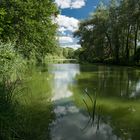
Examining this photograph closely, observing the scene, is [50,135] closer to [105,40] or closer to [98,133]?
[98,133]

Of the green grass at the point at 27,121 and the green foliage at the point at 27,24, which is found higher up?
the green foliage at the point at 27,24

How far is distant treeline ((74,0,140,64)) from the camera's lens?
145ft

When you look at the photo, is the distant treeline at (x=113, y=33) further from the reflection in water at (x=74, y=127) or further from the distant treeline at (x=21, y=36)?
the reflection in water at (x=74, y=127)

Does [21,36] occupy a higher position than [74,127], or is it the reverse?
[21,36]

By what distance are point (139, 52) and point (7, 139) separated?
125ft

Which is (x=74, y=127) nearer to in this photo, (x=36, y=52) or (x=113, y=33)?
(x=36, y=52)

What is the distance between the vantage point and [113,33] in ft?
174

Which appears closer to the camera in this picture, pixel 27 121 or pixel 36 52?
pixel 27 121

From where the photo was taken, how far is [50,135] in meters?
7.50

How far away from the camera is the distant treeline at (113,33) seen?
4431cm

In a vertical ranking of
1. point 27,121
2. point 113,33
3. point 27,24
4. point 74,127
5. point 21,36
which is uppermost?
point 113,33

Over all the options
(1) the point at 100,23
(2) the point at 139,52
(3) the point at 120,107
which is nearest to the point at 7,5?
(3) the point at 120,107

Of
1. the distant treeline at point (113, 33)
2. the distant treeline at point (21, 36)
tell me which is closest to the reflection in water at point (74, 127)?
the distant treeline at point (21, 36)

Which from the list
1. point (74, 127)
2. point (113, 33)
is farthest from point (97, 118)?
point (113, 33)
